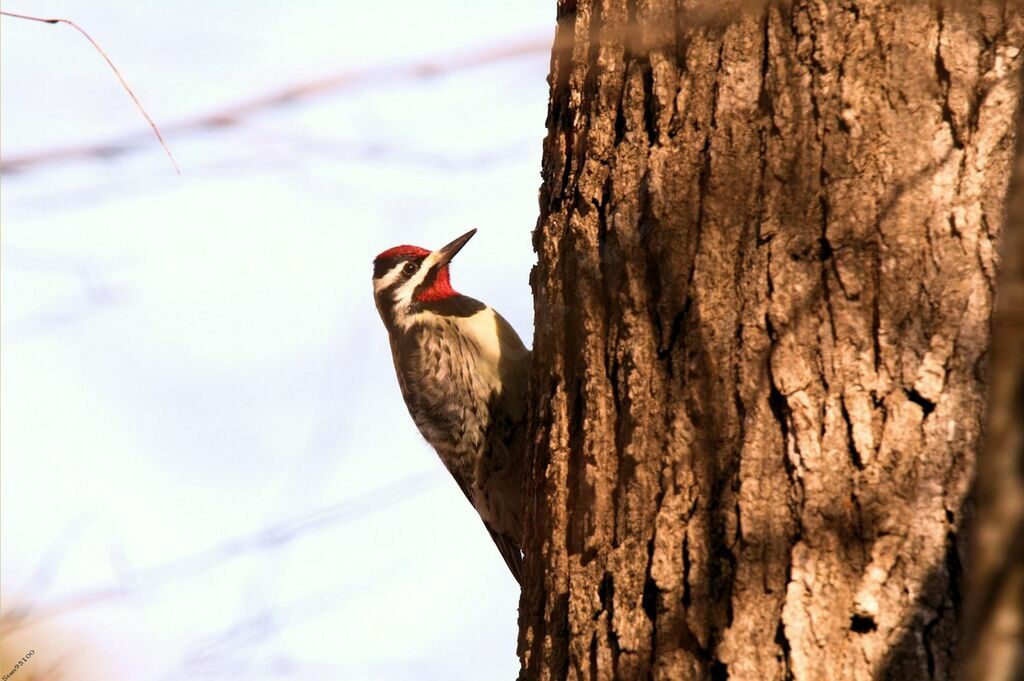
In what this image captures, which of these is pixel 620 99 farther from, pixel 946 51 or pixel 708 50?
pixel 946 51

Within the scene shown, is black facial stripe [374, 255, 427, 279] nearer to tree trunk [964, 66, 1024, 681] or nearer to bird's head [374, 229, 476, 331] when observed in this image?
bird's head [374, 229, 476, 331]

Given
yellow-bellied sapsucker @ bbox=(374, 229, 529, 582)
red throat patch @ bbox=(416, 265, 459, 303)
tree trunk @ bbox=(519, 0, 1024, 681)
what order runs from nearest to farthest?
tree trunk @ bbox=(519, 0, 1024, 681) → yellow-bellied sapsucker @ bbox=(374, 229, 529, 582) → red throat patch @ bbox=(416, 265, 459, 303)

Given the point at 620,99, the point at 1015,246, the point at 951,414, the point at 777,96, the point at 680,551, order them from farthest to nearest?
the point at 620,99, the point at 777,96, the point at 680,551, the point at 951,414, the point at 1015,246

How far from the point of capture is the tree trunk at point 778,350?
7.11 ft

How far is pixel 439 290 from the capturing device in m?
5.20

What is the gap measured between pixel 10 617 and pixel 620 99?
6.41 ft

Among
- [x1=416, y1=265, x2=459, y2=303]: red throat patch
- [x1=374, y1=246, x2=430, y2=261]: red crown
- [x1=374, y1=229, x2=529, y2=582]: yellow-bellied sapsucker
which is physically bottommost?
[x1=374, y1=229, x2=529, y2=582]: yellow-bellied sapsucker

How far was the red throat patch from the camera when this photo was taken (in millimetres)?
5141

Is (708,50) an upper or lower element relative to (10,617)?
upper

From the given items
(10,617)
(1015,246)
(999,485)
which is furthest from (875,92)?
(10,617)

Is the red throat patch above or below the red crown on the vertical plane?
below

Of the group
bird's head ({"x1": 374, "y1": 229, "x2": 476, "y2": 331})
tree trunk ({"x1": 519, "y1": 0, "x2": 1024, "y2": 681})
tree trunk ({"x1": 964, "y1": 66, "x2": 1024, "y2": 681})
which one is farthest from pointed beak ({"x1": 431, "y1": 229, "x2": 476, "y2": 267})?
tree trunk ({"x1": 964, "y1": 66, "x2": 1024, "y2": 681})

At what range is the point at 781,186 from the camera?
2459 mm

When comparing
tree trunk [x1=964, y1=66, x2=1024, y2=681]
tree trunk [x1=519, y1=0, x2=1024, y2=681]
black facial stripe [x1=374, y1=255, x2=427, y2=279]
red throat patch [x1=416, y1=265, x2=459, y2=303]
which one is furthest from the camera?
black facial stripe [x1=374, y1=255, x2=427, y2=279]
